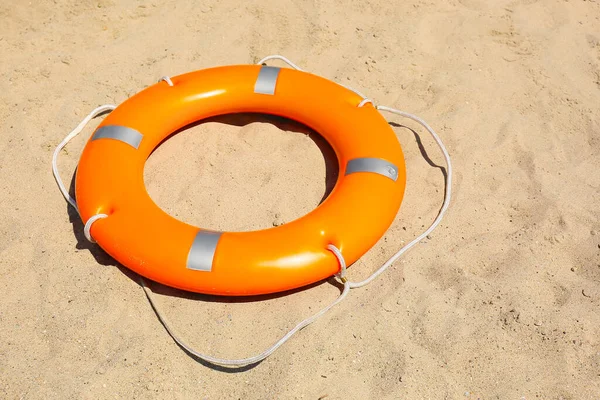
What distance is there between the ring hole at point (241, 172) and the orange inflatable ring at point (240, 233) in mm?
106

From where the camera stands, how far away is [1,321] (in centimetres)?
208

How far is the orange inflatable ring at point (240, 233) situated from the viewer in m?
2.02

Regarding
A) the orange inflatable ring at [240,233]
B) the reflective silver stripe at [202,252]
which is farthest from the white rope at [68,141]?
the reflective silver stripe at [202,252]

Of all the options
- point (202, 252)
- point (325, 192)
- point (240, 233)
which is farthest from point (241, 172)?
point (202, 252)

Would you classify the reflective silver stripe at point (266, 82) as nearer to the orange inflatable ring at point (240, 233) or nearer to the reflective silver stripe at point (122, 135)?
the orange inflatable ring at point (240, 233)

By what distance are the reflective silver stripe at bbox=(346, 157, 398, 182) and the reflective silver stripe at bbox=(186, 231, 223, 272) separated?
62cm

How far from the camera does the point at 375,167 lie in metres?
2.26

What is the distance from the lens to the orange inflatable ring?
2018mm

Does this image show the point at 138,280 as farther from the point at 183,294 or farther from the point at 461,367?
the point at 461,367

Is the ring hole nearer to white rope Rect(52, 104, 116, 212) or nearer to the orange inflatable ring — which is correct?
the orange inflatable ring

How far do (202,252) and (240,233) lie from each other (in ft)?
0.54

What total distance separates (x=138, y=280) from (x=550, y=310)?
150 cm

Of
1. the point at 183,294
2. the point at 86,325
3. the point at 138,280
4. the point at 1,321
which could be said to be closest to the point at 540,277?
the point at 183,294

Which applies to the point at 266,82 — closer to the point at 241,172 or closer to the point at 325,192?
the point at 241,172
